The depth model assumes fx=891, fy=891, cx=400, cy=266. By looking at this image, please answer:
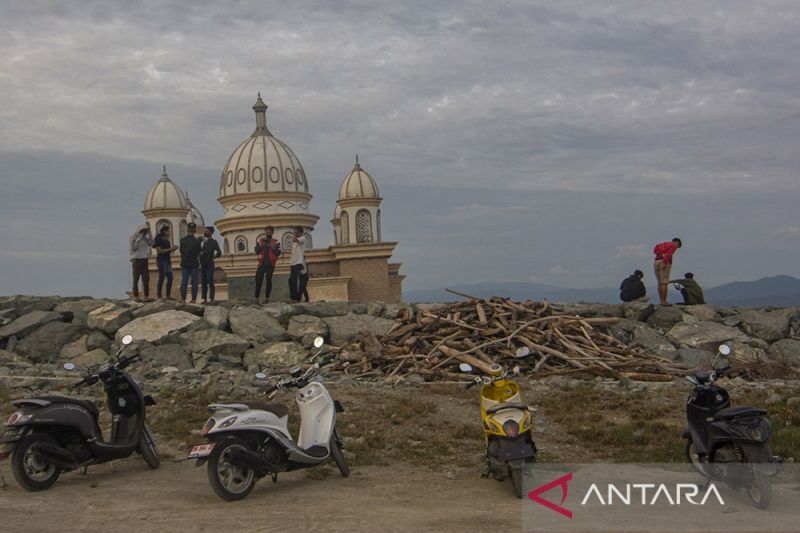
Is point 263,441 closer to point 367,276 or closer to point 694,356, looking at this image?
point 694,356

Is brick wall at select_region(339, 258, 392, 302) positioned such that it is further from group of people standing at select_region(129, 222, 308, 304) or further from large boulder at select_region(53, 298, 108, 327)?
large boulder at select_region(53, 298, 108, 327)

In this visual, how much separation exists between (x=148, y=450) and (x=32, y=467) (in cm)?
115

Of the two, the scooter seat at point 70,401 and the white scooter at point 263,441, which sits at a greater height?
the scooter seat at point 70,401

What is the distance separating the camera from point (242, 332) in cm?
1533

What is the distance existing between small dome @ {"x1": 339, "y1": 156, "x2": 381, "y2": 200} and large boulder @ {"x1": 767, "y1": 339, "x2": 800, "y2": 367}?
91.8 feet

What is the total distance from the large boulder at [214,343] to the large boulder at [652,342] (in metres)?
6.39

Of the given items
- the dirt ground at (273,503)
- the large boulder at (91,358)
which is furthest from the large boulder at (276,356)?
the dirt ground at (273,503)

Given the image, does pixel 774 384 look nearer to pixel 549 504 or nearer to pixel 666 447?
pixel 666 447

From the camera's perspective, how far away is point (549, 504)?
673 cm

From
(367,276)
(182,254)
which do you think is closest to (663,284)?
(182,254)

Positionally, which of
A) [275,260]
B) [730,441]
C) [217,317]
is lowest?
[730,441]

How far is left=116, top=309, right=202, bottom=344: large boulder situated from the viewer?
15250mm

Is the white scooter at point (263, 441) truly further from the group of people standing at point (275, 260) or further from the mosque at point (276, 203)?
the mosque at point (276, 203)

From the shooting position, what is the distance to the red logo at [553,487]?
6541 millimetres
